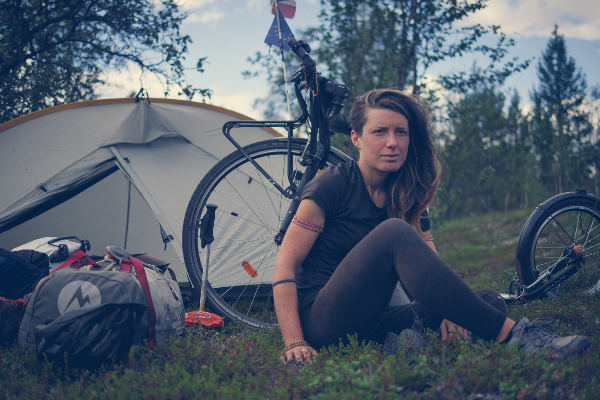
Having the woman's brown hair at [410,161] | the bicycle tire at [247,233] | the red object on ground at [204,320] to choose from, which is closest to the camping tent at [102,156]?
the bicycle tire at [247,233]

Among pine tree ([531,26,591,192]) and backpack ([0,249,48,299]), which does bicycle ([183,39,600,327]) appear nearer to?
backpack ([0,249,48,299])

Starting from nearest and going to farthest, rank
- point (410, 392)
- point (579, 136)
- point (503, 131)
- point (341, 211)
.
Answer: point (410, 392) < point (341, 211) < point (579, 136) < point (503, 131)

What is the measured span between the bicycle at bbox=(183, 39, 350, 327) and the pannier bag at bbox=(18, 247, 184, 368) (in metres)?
0.82

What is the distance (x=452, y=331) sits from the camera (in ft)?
7.57

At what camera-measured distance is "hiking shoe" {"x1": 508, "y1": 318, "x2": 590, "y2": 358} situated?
81.4 inches

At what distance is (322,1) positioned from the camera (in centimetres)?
713

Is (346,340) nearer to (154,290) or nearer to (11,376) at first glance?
(154,290)

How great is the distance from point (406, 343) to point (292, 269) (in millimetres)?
641

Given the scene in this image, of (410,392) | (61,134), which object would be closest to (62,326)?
(410,392)

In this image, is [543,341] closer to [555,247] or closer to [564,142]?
[555,247]

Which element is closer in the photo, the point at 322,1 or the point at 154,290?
the point at 154,290

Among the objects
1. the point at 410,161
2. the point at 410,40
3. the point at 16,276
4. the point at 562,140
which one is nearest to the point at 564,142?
the point at 562,140

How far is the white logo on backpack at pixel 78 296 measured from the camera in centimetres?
227

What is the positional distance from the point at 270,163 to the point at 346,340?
161 cm
